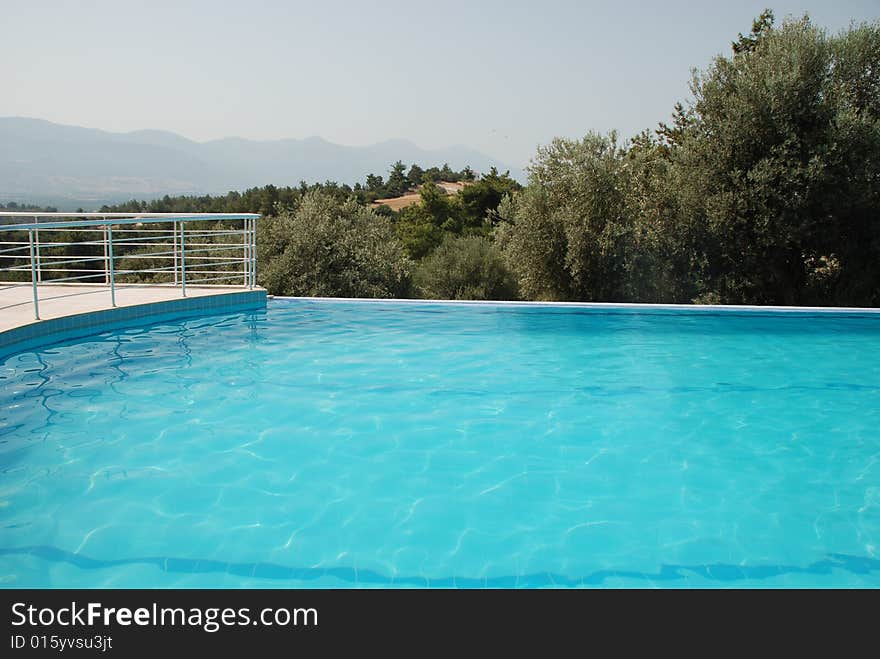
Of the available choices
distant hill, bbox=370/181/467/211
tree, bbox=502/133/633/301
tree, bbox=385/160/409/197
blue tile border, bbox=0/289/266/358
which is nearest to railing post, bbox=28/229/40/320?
blue tile border, bbox=0/289/266/358

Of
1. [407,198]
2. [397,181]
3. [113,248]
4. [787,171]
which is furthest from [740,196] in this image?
[397,181]

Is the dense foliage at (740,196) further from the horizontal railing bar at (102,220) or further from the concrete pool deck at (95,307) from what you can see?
the horizontal railing bar at (102,220)

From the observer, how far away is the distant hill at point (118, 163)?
4326 inches

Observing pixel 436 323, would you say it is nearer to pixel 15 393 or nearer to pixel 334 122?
pixel 15 393

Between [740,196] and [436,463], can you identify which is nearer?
[436,463]

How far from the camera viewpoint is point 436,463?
488 cm

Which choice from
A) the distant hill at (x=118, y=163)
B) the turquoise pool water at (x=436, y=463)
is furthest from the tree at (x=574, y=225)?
the distant hill at (x=118, y=163)

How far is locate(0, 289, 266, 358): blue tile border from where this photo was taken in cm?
750

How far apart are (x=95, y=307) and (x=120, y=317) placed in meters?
0.30

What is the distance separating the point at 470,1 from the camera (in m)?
20.0

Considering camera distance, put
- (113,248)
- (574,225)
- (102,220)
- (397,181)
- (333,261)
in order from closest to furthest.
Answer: (102,220) < (113,248) < (574,225) < (333,261) < (397,181)

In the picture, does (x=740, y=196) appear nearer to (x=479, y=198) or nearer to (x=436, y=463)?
(x=436, y=463)

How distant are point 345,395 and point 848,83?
42.7 ft
